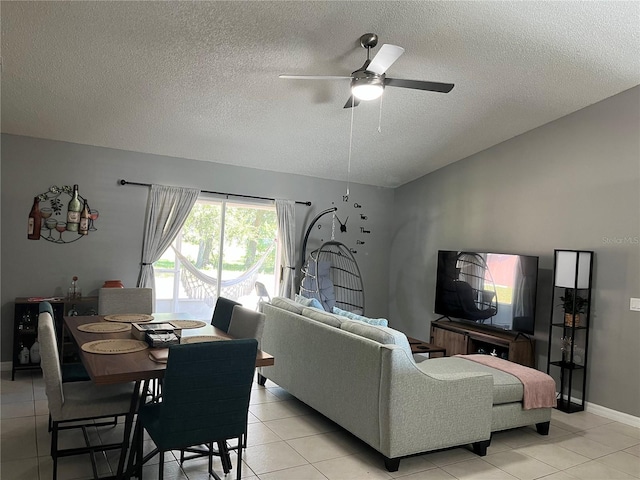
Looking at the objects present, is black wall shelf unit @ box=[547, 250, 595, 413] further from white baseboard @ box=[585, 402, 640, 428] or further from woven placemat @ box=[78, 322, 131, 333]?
woven placemat @ box=[78, 322, 131, 333]

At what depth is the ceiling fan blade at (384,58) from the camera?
3.03 metres

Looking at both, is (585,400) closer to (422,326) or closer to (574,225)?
(574,225)

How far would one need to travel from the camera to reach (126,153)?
5.54 metres

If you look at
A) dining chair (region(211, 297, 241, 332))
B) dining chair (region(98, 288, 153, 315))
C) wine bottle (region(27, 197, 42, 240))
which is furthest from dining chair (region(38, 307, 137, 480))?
wine bottle (region(27, 197, 42, 240))

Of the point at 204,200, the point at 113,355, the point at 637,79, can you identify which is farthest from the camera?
the point at 204,200

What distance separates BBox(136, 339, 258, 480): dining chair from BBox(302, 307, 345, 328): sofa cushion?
1.30 metres

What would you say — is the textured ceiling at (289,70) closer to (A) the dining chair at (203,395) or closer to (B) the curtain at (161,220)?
(B) the curtain at (161,220)

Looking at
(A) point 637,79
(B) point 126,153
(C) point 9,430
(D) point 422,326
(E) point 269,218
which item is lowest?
(C) point 9,430

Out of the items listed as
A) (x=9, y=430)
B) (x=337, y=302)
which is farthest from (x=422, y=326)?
(x=9, y=430)

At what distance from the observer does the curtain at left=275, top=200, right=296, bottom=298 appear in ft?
21.4

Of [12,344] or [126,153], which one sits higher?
[126,153]

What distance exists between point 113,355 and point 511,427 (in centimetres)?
297

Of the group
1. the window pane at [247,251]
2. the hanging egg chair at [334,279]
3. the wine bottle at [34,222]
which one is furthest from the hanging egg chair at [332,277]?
the wine bottle at [34,222]

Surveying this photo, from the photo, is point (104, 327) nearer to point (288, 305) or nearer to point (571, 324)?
point (288, 305)
